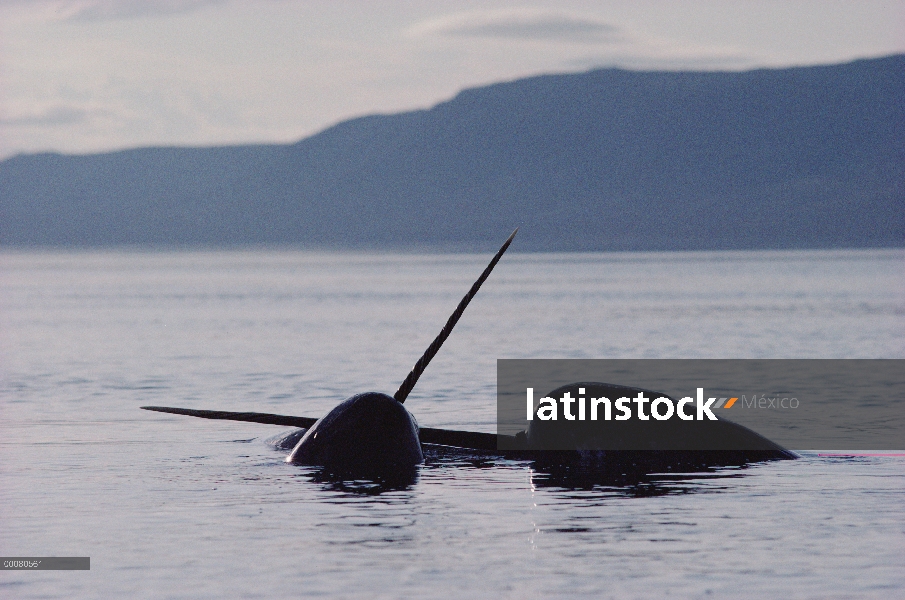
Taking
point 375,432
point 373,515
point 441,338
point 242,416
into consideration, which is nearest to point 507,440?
point 375,432

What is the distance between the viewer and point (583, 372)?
3341 centimetres

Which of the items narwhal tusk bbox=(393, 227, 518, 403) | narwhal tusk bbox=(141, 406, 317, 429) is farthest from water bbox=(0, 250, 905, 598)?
narwhal tusk bbox=(393, 227, 518, 403)

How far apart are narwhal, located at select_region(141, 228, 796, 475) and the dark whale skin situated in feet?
0.04

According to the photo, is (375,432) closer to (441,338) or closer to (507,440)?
(441,338)

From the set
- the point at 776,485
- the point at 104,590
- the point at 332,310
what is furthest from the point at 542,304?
the point at 104,590

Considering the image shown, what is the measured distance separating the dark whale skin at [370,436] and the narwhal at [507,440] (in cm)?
1

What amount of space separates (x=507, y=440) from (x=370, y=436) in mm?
2513

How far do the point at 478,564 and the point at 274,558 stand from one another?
68.7 inches

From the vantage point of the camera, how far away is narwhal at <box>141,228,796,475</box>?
16.4m

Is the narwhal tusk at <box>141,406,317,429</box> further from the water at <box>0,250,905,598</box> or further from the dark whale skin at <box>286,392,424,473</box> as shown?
the dark whale skin at <box>286,392,424,473</box>

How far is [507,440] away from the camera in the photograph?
18.3m

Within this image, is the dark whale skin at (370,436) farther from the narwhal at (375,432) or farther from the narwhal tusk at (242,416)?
the narwhal tusk at (242,416)

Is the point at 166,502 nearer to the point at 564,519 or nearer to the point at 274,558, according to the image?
the point at 274,558

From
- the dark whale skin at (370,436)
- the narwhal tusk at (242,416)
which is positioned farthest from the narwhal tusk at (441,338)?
the narwhal tusk at (242,416)
